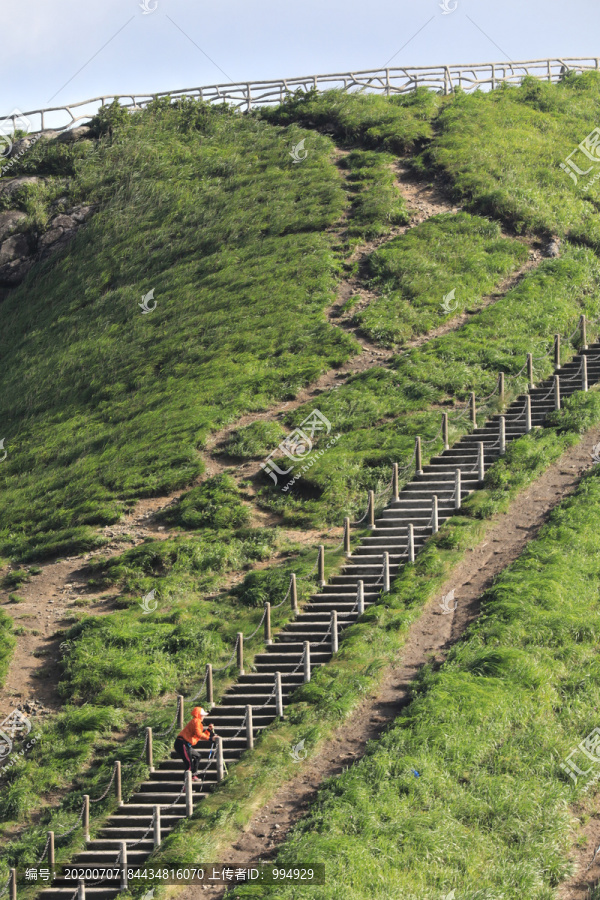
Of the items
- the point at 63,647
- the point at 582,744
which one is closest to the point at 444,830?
the point at 582,744

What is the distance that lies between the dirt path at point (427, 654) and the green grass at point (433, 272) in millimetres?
10423

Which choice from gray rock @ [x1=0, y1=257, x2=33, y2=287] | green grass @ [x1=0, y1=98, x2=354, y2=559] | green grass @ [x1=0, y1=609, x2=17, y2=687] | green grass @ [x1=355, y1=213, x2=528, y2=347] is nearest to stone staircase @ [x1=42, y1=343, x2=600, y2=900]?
green grass @ [x1=0, y1=609, x2=17, y2=687]

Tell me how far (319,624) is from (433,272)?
2116 cm

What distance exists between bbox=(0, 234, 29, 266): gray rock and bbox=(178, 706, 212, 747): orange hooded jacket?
3722cm

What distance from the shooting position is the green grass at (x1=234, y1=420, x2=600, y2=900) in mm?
15344

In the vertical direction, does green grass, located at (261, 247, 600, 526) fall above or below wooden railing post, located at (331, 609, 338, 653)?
above

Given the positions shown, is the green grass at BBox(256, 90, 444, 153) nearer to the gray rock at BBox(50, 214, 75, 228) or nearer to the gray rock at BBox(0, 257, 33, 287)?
the gray rock at BBox(50, 214, 75, 228)

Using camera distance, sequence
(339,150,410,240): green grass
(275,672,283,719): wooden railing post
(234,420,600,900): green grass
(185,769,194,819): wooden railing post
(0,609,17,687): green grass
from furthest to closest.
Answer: (339,150,410,240): green grass
(0,609,17,687): green grass
(275,672,283,719): wooden railing post
(185,769,194,819): wooden railing post
(234,420,600,900): green grass

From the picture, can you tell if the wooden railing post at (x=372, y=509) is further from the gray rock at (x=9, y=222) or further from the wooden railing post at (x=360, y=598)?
the gray rock at (x=9, y=222)

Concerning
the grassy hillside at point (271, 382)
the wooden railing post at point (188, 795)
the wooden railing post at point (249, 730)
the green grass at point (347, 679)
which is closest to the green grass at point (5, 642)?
the grassy hillside at point (271, 382)

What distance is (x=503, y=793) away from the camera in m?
16.9

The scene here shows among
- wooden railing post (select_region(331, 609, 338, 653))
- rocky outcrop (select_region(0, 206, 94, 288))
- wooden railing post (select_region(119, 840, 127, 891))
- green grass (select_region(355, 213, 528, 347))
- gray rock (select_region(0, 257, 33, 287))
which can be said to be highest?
rocky outcrop (select_region(0, 206, 94, 288))

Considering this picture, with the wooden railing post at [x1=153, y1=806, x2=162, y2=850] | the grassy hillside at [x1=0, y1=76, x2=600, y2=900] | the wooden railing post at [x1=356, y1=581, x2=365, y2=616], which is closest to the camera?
the wooden railing post at [x1=153, y1=806, x2=162, y2=850]

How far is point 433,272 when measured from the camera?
4053 centimetres
